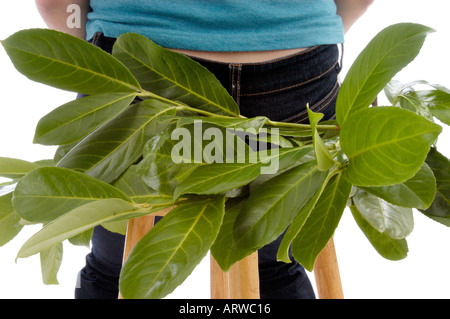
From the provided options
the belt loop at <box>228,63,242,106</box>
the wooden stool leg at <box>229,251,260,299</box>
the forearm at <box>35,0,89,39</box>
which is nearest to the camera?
the wooden stool leg at <box>229,251,260,299</box>

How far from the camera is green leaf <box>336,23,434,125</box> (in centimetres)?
35

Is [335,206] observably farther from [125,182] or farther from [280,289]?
[280,289]

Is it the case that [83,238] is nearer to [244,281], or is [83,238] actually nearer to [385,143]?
[244,281]

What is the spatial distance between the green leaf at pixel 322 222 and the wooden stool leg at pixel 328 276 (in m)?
0.39

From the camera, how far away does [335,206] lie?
14.0 inches

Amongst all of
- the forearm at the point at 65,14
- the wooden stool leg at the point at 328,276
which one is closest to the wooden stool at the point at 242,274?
the wooden stool leg at the point at 328,276

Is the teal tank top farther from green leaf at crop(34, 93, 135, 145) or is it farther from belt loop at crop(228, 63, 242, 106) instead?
green leaf at crop(34, 93, 135, 145)

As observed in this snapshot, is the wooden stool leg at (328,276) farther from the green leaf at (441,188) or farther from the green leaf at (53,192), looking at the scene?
the green leaf at (53,192)

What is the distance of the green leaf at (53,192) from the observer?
12.6 inches

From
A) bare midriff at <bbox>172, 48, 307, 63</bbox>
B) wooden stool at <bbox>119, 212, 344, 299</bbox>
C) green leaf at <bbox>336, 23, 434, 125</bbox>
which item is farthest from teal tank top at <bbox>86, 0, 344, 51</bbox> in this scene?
green leaf at <bbox>336, 23, 434, 125</bbox>

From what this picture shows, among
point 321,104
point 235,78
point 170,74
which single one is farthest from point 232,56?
point 170,74

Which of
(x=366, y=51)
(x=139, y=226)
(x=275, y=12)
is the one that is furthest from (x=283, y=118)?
(x=366, y=51)

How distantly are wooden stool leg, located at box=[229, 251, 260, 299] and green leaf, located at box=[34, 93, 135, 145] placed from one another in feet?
0.82

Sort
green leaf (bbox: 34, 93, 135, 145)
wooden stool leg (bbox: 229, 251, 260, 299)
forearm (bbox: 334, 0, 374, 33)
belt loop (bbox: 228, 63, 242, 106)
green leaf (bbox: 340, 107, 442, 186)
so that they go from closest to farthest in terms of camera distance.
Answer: green leaf (bbox: 340, 107, 442, 186)
green leaf (bbox: 34, 93, 135, 145)
wooden stool leg (bbox: 229, 251, 260, 299)
belt loop (bbox: 228, 63, 242, 106)
forearm (bbox: 334, 0, 374, 33)
